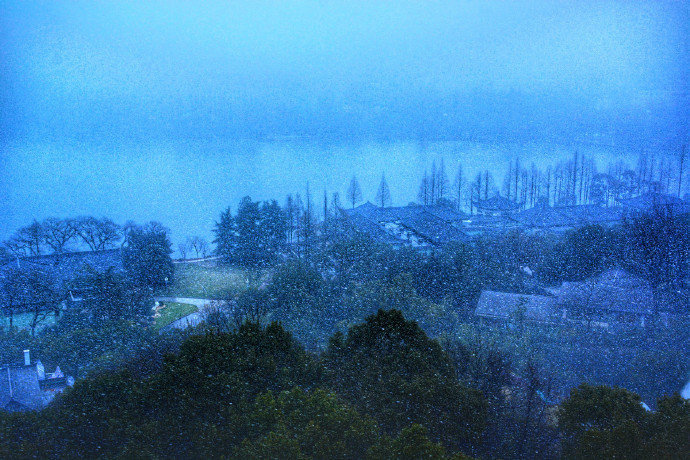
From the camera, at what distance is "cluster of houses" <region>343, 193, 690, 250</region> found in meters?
2.81

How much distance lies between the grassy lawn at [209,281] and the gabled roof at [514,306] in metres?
1.28

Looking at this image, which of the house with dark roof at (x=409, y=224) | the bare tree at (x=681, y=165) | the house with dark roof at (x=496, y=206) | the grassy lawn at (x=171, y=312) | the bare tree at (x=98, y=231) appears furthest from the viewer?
the bare tree at (x=681, y=165)

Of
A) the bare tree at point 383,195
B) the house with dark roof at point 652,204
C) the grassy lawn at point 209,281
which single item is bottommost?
the grassy lawn at point 209,281

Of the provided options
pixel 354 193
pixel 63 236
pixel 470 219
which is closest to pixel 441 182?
pixel 470 219

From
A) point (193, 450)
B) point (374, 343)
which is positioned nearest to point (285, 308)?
point (374, 343)

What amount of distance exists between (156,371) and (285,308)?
0.71 meters

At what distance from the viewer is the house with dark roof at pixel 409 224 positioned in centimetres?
280

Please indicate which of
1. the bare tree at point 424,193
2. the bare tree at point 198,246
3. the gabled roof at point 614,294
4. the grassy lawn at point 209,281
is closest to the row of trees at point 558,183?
the bare tree at point 424,193

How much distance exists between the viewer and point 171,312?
2.53 m

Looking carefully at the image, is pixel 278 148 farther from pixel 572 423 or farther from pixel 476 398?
pixel 572 423

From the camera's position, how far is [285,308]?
8.45 feet

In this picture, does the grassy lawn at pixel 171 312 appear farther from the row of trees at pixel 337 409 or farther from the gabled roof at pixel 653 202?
the gabled roof at pixel 653 202

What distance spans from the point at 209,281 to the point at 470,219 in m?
1.60

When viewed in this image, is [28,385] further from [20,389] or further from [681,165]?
[681,165]
